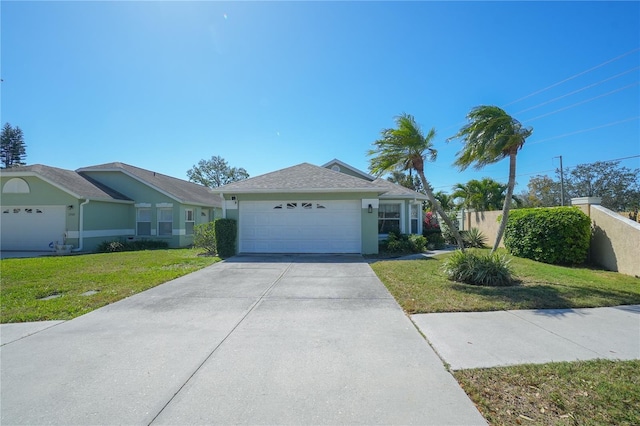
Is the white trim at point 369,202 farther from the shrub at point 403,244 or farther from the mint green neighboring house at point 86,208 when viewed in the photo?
the mint green neighboring house at point 86,208

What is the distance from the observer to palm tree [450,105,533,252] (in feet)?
23.8

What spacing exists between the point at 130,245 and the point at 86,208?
2.77 metres

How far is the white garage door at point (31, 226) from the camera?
15.3 metres

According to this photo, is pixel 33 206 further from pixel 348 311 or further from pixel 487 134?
pixel 487 134

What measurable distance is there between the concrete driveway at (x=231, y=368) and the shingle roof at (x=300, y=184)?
23.2 ft

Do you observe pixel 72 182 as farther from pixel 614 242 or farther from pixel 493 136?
pixel 614 242

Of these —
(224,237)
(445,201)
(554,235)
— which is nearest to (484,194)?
(445,201)

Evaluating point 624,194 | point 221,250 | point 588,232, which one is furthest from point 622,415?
point 624,194

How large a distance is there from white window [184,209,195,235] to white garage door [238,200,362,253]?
23.4 feet

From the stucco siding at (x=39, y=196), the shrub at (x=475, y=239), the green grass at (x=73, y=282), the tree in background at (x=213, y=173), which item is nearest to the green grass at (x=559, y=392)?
the green grass at (x=73, y=282)

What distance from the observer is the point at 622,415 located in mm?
2445

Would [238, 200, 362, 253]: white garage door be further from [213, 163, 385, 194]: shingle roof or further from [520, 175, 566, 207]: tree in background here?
[520, 175, 566, 207]: tree in background

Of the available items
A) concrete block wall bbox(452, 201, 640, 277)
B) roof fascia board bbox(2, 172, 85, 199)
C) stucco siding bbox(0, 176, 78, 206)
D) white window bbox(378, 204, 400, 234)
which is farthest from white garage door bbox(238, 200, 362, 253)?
stucco siding bbox(0, 176, 78, 206)

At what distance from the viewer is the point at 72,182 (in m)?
15.9
